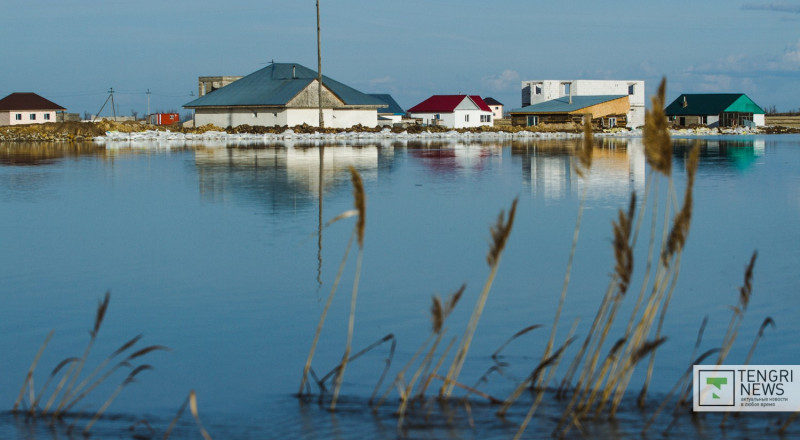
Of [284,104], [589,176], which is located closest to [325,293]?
[589,176]

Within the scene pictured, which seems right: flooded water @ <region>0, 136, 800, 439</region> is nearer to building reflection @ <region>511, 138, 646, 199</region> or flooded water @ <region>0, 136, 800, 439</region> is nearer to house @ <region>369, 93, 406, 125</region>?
building reflection @ <region>511, 138, 646, 199</region>

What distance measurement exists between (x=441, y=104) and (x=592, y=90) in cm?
1314

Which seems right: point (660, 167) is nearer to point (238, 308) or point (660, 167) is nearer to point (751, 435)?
point (751, 435)

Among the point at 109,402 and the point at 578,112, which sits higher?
the point at 578,112

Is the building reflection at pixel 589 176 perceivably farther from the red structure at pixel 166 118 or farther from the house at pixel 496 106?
the house at pixel 496 106

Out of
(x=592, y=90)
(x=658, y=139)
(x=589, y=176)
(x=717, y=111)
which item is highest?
(x=592, y=90)

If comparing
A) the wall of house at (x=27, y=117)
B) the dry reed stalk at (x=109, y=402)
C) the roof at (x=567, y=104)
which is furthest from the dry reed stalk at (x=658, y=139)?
the wall of house at (x=27, y=117)

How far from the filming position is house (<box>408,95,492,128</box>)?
81.9 m

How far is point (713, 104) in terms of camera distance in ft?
281

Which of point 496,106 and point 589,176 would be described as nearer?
point 589,176

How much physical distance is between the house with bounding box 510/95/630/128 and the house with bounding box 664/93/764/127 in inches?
527

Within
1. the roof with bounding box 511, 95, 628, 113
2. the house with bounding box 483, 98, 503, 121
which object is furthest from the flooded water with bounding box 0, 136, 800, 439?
the house with bounding box 483, 98, 503, 121

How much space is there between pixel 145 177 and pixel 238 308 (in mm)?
15661

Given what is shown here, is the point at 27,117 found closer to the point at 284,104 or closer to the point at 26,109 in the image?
the point at 26,109
